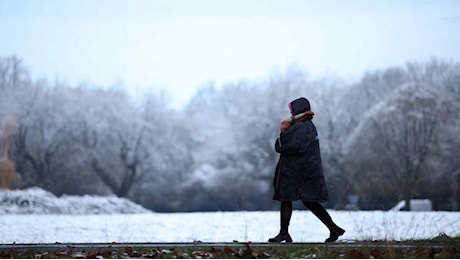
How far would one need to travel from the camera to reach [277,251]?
7.56 m

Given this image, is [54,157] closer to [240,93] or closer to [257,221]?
[240,93]

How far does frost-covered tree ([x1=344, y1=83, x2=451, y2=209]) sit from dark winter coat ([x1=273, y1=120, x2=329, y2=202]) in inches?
1347

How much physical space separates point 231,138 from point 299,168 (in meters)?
48.9

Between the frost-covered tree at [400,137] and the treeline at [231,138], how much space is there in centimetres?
6

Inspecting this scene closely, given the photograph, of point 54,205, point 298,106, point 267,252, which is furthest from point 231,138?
point 267,252

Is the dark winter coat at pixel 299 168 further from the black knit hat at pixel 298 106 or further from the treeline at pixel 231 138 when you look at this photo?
the treeline at pixel 231 138

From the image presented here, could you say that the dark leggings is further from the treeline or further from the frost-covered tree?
the frost-covered tree

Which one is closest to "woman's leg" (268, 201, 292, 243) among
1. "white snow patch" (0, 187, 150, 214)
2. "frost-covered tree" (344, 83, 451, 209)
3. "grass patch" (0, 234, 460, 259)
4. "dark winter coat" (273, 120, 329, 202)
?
"dark winter coat" (273, 120, 329, 202)

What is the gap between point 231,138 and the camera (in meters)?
57.4

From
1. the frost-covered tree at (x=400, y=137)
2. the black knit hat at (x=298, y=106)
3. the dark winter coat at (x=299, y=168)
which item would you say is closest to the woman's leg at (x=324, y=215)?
the dark winter coat at (x=299, y=168)

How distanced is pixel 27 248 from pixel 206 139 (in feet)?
168

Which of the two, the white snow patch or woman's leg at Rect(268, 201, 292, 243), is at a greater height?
woman's leg at Rect(268, 201, 292, 243)

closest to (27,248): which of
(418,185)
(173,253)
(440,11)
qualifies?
(173,253)

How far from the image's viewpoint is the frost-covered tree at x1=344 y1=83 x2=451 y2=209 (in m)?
43.0
